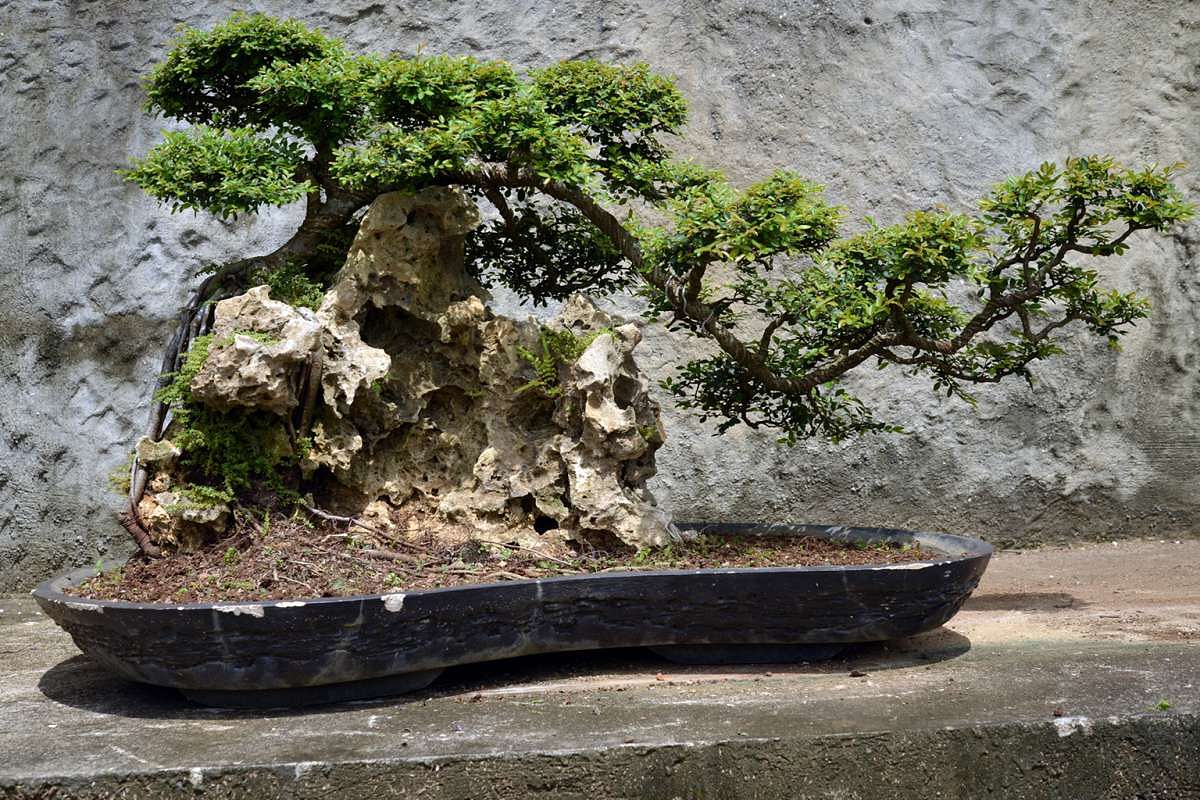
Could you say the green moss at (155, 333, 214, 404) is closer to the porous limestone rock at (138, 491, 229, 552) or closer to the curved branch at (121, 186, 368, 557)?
the curved branch at (121, 186, 368, 557)

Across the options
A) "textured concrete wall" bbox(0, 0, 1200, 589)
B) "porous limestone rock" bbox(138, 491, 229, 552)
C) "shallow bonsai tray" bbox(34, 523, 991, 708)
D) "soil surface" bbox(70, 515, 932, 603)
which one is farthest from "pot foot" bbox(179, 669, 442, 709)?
"textured concrete wall" bbox(0, 0, 1200, 589)

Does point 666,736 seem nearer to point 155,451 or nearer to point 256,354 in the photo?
point 256,354

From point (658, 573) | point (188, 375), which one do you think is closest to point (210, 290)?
point (188, 375)

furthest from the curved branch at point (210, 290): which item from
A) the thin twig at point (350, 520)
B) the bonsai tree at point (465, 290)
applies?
the thin twig at point (350, 520)

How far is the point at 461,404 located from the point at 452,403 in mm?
27

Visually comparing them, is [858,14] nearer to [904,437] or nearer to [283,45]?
[904,437]

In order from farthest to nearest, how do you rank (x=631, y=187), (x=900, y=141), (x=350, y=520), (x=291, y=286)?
(x=900, y=141)
(x=631, y=187)
(x=291, y=286)
(x=350, y=520)

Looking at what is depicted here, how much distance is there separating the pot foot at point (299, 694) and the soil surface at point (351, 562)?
0.22 meters

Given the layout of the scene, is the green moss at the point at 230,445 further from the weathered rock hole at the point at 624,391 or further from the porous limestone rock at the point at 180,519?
the weathered rock hole at the point at 624,391

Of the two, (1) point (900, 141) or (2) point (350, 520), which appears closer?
(2) point (350, 520)

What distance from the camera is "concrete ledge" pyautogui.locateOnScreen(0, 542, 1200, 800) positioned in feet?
7.00

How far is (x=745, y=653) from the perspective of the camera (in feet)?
9.41

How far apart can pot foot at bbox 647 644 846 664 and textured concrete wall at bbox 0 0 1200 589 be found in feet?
7.35

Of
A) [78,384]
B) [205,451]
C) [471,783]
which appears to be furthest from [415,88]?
[78,384]
